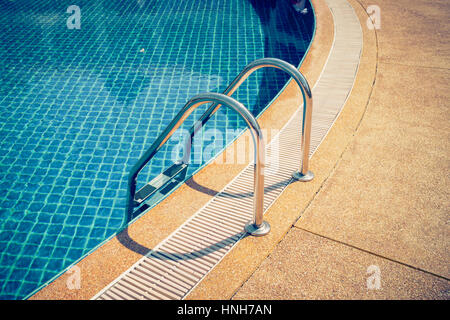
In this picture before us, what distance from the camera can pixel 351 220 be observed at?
9.01 feet

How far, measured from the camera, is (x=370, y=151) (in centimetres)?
348

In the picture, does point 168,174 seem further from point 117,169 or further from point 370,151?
point 370,151

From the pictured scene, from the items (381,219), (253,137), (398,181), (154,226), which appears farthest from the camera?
(398,181)

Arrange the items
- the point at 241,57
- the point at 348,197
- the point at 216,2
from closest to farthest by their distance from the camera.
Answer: the point at 348,197 < the point at 241,57 < the point at 216,2

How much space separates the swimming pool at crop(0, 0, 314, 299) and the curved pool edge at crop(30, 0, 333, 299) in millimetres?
307

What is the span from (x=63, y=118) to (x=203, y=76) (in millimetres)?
2505

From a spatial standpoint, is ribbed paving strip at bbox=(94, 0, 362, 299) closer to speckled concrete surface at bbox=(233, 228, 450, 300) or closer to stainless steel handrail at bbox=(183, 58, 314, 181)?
stainless steel handrail at bbox=(183, 58, 314, 181)

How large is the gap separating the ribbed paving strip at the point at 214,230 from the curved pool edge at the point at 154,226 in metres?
0.08

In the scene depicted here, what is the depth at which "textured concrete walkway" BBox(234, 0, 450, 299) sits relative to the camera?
7.40 ft

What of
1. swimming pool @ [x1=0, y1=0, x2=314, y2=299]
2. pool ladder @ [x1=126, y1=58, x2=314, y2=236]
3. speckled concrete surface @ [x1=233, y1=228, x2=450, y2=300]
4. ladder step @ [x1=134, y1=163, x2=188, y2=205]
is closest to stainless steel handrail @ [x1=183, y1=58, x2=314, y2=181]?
pool ladder @ [x1=126, y1=58, x2=314, y2=236]

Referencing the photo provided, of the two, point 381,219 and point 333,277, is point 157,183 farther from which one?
point 381,219

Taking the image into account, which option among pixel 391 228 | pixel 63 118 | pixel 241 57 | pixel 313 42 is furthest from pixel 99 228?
pixel 313 42

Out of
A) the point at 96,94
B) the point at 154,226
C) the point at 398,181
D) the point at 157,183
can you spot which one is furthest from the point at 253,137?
the point at 96,94

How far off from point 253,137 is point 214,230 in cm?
100
